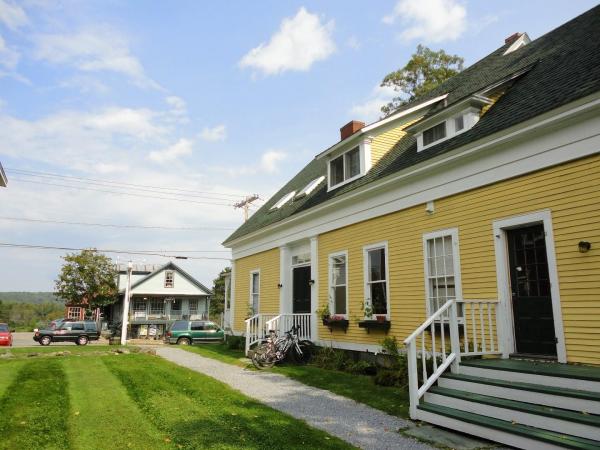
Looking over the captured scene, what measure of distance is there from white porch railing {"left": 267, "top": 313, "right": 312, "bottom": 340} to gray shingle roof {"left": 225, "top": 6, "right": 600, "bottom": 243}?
133 inches

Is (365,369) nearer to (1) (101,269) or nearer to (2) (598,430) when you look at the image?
(2) (598,430)

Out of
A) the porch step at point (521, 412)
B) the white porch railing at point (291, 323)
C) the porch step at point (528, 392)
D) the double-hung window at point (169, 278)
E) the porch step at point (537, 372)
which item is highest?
the double-hung window at point (169, 278)

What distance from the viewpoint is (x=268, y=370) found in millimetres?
11125

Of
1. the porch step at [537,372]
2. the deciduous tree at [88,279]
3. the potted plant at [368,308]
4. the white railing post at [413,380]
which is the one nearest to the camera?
the porch step at [537,372]

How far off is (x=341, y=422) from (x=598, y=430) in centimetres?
312

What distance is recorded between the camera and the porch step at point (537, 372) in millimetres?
5301

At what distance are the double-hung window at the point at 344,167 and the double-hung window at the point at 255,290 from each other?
5910 mm

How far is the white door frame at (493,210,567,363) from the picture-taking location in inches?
270

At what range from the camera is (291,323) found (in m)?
14.4

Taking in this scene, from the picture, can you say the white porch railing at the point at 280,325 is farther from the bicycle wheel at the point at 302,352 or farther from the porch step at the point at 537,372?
the porch step at the point at 537,372

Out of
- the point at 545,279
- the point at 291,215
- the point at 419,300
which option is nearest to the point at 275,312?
the point at 291,215

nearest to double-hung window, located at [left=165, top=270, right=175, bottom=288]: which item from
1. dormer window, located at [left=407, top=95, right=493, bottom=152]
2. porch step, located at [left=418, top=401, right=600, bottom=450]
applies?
dormer window, located at [left=407, top=95, right=493, bottom=152]

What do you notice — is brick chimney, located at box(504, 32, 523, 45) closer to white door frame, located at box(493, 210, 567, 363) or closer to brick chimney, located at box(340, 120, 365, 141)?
brick chimney, located at box(340, 120, 365, 141)

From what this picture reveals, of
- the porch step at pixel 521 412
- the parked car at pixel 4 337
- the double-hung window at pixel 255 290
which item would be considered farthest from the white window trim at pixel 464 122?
the parked car at pixel 4 337
